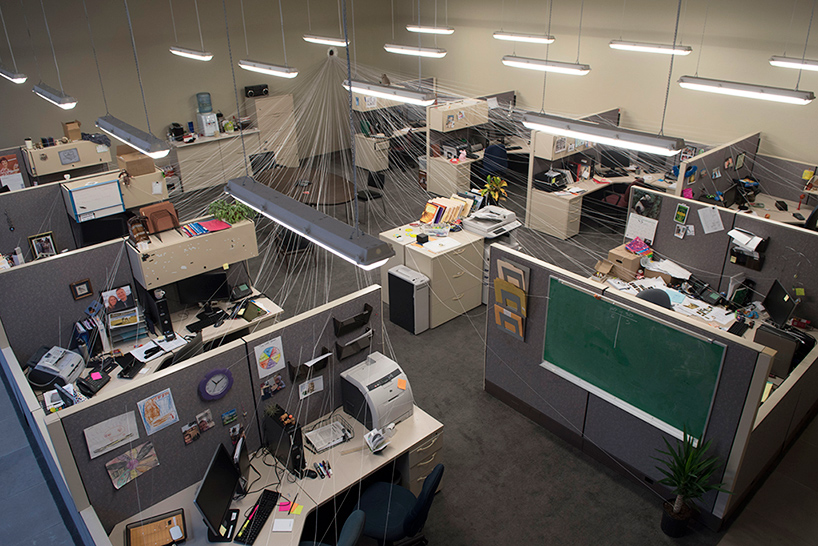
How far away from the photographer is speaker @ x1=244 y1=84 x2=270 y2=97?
1037cm

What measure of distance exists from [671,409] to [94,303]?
4.32 m

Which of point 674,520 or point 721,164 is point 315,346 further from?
point 721,164

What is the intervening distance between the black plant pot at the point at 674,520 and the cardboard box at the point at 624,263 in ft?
7.54

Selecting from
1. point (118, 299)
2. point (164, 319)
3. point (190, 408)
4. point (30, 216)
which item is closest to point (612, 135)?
point (190, 408)

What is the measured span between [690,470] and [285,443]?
8.16ft

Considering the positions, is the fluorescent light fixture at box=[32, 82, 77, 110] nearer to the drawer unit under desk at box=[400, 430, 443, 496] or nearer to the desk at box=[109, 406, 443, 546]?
the desk at box=[109, 406, 443, 546]

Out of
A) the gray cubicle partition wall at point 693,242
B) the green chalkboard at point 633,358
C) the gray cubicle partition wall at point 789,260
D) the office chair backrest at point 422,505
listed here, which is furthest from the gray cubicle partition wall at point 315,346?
the gray cubicle partition wall at point 789,260

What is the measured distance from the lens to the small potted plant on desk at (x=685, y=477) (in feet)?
11.2

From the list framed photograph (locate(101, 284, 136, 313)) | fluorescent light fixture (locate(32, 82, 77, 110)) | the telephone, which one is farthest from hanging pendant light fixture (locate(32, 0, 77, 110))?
the telephone

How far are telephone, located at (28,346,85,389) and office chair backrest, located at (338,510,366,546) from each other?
7.92ft

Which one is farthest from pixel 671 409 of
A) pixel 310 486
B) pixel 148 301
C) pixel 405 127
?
pixel 405 127

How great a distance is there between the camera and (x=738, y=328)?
4.36 meters

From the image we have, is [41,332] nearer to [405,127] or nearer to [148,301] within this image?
[148,301]

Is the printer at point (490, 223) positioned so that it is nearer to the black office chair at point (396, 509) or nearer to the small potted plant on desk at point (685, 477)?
the small potted plant on desk at point (685, 477)
